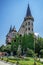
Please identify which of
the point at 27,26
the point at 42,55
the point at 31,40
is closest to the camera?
Answer: the point at 42,55

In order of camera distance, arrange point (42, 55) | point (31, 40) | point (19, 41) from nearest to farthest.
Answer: point (42, 55) < point (31, 40) < point (19, 41)

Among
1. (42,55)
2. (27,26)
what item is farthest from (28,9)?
(42,55)

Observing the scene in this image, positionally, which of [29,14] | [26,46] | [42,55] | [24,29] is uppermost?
[29,14]

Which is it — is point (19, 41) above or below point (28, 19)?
below

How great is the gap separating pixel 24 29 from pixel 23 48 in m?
35.0

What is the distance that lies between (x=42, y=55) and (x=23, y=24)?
4766cm

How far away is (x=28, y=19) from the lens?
95312 mm

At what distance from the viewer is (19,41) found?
6262 centimetres

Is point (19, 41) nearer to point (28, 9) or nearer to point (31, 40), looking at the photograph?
point (31, 40)

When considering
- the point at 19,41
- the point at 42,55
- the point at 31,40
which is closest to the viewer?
the point at 42,55

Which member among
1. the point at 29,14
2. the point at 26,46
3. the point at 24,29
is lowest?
the point at 26,46

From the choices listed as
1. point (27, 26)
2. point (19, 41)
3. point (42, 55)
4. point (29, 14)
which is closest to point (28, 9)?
point (29, 14)

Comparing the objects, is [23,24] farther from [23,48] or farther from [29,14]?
[23,48]

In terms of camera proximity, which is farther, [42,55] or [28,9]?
[28,9]
